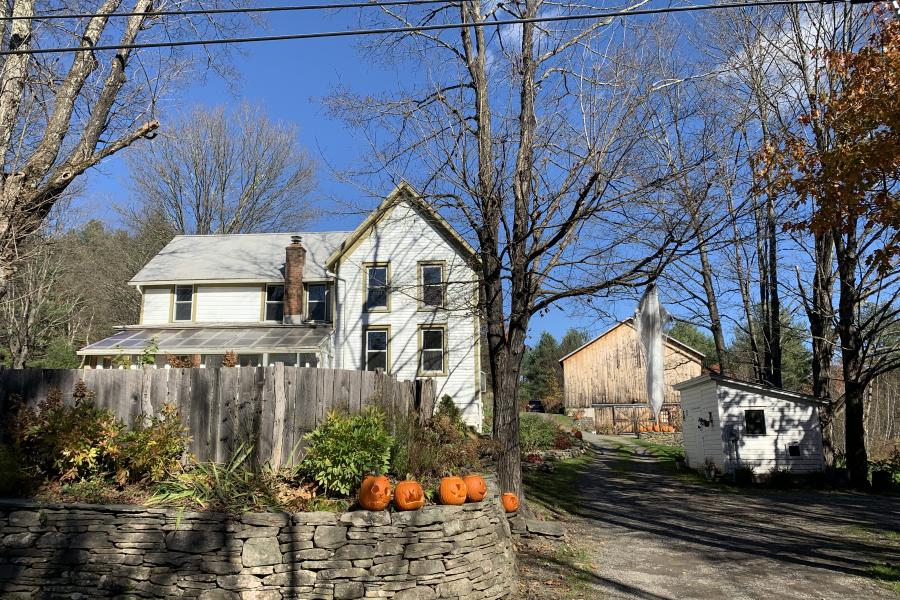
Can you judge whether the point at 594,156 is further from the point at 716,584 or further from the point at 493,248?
the point at 716,584

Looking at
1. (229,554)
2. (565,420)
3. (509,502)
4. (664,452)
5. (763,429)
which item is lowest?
(664,452)

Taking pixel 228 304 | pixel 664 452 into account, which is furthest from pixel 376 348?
pixel 664 452

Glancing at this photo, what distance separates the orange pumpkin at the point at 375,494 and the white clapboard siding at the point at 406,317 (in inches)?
530

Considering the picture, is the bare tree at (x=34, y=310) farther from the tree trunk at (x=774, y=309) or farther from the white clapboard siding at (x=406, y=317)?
the tree trunk at (x=774, y=309)

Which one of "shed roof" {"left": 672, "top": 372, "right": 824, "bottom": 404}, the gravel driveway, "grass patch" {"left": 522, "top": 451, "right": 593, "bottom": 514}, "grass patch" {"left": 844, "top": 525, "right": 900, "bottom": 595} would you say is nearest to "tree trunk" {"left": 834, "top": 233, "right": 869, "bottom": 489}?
"shed roof" {"left": 672, "top": 372, "right": 824, "bottom": 404}

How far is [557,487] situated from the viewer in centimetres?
1362

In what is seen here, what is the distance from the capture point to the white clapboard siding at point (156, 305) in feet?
73.4

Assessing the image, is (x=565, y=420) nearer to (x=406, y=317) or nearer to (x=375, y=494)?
(x=406, y=317)

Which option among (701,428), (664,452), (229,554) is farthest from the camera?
(664,452)

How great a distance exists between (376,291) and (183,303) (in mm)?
7512

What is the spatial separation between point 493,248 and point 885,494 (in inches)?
437

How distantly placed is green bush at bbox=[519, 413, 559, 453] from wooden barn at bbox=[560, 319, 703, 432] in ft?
49.2

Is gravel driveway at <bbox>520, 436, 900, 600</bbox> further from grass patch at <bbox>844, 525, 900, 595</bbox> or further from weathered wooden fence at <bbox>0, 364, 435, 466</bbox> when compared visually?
weathered wooden fence at <bbox>0, 364, 435, 466</bbox>

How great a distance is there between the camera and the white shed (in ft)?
52.6
